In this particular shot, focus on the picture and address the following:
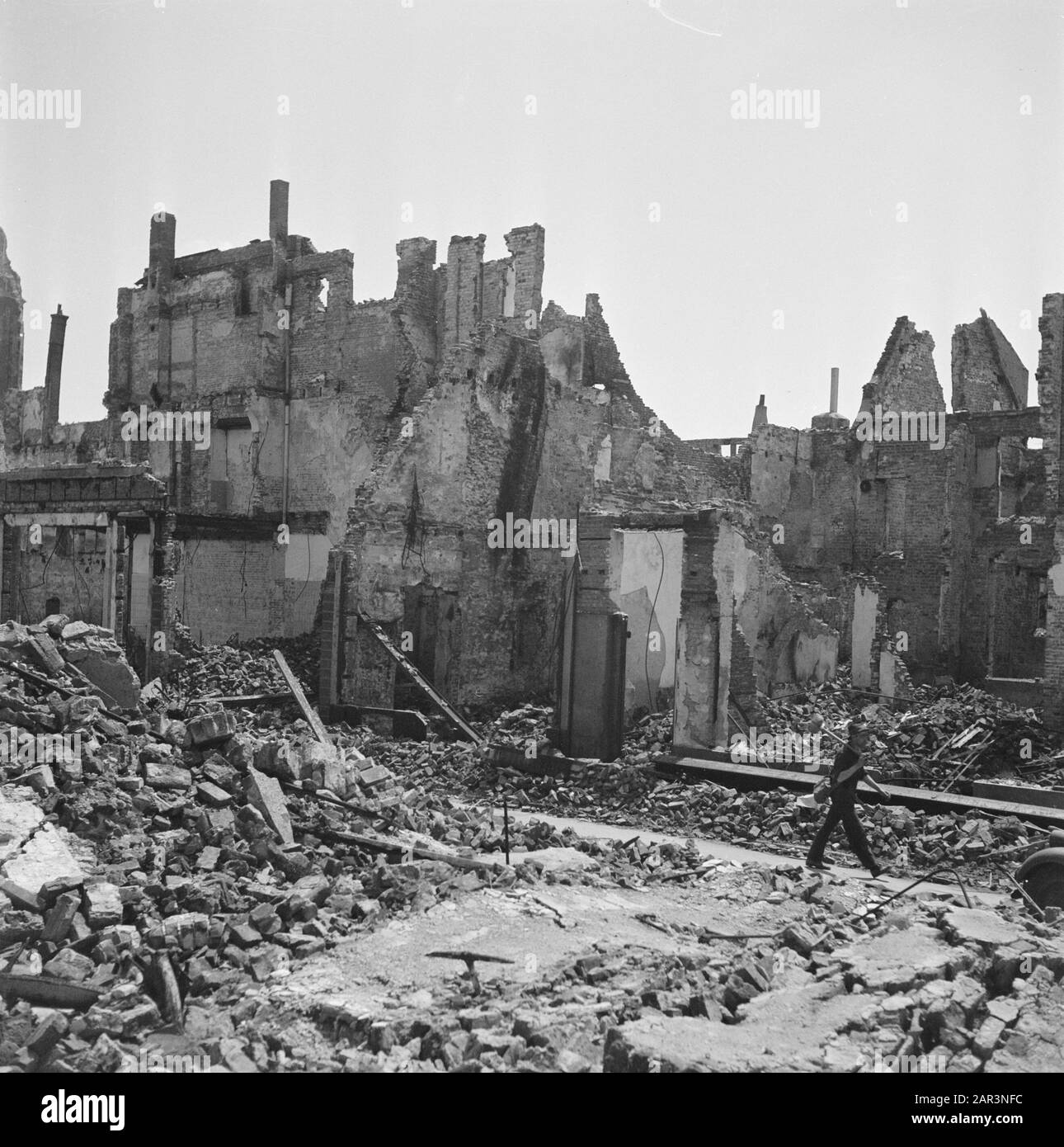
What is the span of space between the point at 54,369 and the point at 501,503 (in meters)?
23.0

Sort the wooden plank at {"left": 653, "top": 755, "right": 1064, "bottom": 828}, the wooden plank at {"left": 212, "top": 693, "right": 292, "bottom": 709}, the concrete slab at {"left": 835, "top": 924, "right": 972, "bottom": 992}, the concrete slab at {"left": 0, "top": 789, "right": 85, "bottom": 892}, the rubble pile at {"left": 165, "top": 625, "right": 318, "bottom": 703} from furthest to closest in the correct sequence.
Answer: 1. the rubble pile at {"left": 165, "top": 625, "right": 318, "bottom": 703}
2. the wooden plank at {"left": 212, "top": 693, "right": 292, "bottom": 709}
3. the wooden plank at {"left": 653, "top": 755, "right": 1064, "bottom": 828}
4. the concrete slab at {"left": 0, "top": 789, "right": 85, "bottom": 892}
5. the concrete slab at {"left": 835, "top": 924, "right": 972, "bottom": 992}

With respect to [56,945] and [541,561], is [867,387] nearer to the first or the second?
[541,561]

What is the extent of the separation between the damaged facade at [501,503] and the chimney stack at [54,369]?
1.25 m

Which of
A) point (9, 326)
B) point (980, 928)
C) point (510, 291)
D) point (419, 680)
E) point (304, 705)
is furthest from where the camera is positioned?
point (9, 326)

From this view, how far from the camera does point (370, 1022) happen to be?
550 cm

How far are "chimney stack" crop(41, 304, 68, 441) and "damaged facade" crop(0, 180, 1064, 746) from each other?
1249 millimetres

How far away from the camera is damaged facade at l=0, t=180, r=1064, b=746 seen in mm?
16656

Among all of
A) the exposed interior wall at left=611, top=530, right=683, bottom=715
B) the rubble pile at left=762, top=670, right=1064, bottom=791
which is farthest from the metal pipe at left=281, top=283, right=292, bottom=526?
the rubble pile at left=762, top=670, right=1064, bottom=791

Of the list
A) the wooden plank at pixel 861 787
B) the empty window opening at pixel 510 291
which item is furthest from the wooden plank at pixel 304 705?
the empty window opening at pixel 510 291

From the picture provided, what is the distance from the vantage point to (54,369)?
35.2 metres

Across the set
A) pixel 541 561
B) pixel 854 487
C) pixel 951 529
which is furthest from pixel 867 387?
pixel 541 561

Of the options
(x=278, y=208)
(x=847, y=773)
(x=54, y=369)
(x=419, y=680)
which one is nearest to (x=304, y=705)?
(x=419, y=680)

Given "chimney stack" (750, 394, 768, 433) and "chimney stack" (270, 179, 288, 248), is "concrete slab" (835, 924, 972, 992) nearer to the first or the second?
"chimney stack" (270, 179, 288, 248)

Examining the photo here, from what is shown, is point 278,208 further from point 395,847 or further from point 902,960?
point 902,960
